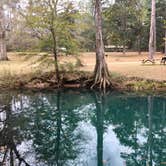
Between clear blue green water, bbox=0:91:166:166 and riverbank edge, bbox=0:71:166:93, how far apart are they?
1447mm

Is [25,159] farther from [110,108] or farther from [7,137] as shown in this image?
[110,108]

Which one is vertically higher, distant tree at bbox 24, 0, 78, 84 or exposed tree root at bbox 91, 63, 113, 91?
distant tree at bbox 24, 0, 78, 84

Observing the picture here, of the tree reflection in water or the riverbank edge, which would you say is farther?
the riverbank edge

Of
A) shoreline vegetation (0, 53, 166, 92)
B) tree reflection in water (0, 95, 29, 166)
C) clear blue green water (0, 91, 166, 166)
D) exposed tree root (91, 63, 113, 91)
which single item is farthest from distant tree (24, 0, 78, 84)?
tree reflection in water (0, 95, 29, 166)

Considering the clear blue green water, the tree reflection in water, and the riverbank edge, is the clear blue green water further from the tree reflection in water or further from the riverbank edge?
the riverbank edge

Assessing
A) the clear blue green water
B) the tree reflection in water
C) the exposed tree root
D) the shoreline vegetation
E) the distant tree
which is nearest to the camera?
the tree reflection in water

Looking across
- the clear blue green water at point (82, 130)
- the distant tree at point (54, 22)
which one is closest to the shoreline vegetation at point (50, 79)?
the distant tree at point (54, 22)

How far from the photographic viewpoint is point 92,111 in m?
14.4

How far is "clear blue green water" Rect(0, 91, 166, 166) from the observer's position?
8945 mm

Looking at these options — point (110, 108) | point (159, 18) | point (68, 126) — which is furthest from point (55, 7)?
point (159, 18)

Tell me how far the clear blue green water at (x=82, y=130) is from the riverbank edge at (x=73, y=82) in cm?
145

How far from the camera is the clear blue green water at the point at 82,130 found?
8945 mm

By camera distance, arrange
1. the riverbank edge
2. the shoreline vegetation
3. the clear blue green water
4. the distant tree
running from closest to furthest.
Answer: the clear blue green water
the riverbank edge
the shoreline vegetation
the distant tree

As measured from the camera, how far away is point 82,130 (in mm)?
11789
